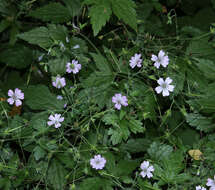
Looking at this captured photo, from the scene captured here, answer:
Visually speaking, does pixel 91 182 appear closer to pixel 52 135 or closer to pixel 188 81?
pixel 52 135

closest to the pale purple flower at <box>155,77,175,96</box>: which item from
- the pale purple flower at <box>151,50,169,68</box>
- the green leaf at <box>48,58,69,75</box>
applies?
the pale purple flower at <box>151,50,169,68</box>

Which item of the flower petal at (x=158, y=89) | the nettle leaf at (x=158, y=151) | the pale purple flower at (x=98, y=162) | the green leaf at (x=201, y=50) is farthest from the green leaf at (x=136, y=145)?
the green leaf at (x=201, y=50)

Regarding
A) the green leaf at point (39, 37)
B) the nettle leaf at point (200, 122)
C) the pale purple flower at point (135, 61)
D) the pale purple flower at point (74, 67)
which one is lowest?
the nettle leaf at point (200, 122)

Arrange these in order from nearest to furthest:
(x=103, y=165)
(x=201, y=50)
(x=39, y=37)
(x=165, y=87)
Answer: (x=103, y=165), (x=165, y=87), (x=39, y=37), (x=201, y=50)

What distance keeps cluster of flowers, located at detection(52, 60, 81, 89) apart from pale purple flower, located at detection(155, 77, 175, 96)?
70cm

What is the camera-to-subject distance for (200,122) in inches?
102

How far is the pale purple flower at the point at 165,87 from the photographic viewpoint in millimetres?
2422

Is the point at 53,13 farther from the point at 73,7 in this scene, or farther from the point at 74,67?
the point at 74,67

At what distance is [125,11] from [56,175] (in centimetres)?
144

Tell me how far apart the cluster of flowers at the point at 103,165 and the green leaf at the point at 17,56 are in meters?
1.27

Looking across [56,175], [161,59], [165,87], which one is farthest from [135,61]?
[56,175]

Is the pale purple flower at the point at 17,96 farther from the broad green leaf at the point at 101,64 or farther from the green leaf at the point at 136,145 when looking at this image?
the green leaf at the point at 136,145

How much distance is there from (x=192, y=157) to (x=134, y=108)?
653mm

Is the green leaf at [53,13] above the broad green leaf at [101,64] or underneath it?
above
